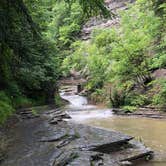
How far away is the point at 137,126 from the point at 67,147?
6622 mm

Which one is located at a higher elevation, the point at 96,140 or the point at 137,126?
the point at 96,140

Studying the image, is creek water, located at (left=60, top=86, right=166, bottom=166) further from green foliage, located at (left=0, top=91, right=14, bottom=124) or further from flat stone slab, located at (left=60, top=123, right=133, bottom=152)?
green foliage, located at (left=0, top=91, right=14, bottom=124)

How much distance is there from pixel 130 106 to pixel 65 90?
43.7ft

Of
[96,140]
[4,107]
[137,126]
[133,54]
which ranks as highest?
[133,54]

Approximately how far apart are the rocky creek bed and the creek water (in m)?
0.64

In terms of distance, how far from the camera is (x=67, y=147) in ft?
27.6

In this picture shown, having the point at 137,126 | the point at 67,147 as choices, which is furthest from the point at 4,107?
the point at 137,126

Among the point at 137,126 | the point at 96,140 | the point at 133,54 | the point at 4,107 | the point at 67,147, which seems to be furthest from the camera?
the point at 133,54

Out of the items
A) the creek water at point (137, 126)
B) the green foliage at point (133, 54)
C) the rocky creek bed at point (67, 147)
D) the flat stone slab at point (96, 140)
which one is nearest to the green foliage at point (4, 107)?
the rocky creek bed at point (67, 147)

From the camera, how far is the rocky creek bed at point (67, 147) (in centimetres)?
733

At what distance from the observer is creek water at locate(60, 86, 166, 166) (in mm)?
10051

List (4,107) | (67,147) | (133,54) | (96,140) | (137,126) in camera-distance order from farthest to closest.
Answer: (133,54) < (137,126) < (4,107) < (96,140) < (67,147)

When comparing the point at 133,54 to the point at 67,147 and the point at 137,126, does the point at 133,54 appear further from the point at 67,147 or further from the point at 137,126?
the point at 67,147

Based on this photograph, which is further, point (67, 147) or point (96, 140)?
point (96, 140)
